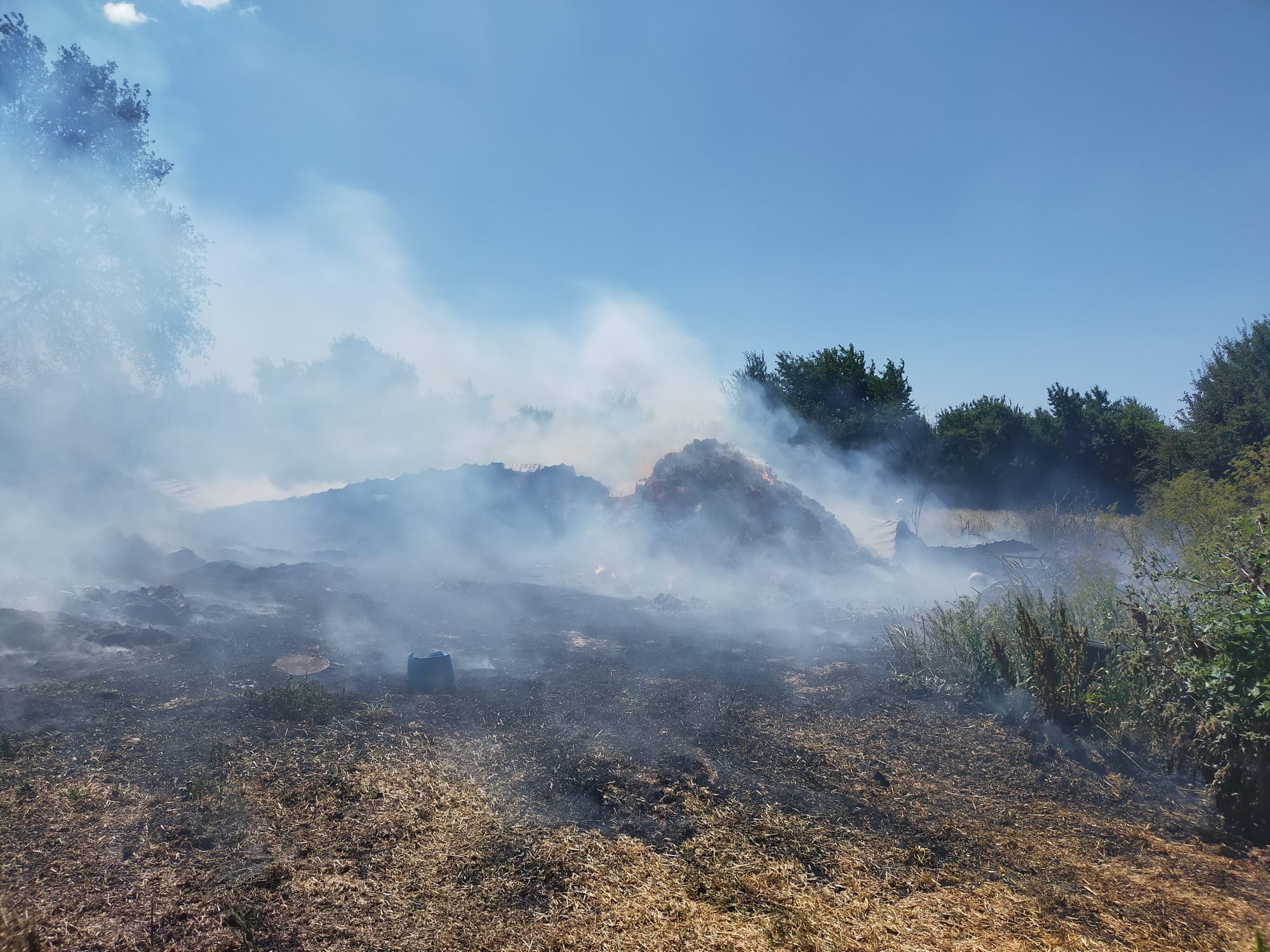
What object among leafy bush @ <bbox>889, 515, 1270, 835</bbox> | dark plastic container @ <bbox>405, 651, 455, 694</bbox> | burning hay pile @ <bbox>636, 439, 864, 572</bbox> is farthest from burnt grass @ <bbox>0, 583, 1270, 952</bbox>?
burning hay pile @ <bbox>636, 439, 864, 572</bbox>

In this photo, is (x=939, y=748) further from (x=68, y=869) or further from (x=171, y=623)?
(x=171, y=623)

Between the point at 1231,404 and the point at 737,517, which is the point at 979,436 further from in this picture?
the point at 737,517

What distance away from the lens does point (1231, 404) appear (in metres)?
21.9

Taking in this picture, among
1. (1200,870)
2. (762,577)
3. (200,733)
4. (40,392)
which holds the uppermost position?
(40,392)

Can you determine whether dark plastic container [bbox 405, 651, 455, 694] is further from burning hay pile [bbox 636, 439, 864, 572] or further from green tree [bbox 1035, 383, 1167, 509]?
green tree [bbox 1035, 383, 1167, 509]

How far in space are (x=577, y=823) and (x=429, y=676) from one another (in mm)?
3237

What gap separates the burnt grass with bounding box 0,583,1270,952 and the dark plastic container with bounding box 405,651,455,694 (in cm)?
16

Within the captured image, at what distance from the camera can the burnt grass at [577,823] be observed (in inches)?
129

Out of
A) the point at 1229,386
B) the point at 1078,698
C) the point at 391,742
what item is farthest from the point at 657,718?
the point at 1229,386

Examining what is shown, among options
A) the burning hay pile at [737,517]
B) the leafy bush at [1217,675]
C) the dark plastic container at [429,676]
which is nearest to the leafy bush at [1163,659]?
the leafy bush at [1217,675]

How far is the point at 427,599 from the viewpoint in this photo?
12.2 meters

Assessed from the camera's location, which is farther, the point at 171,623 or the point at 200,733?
the point at 171,623

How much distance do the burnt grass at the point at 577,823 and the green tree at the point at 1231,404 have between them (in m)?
21.3

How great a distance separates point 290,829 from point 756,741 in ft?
12.0
